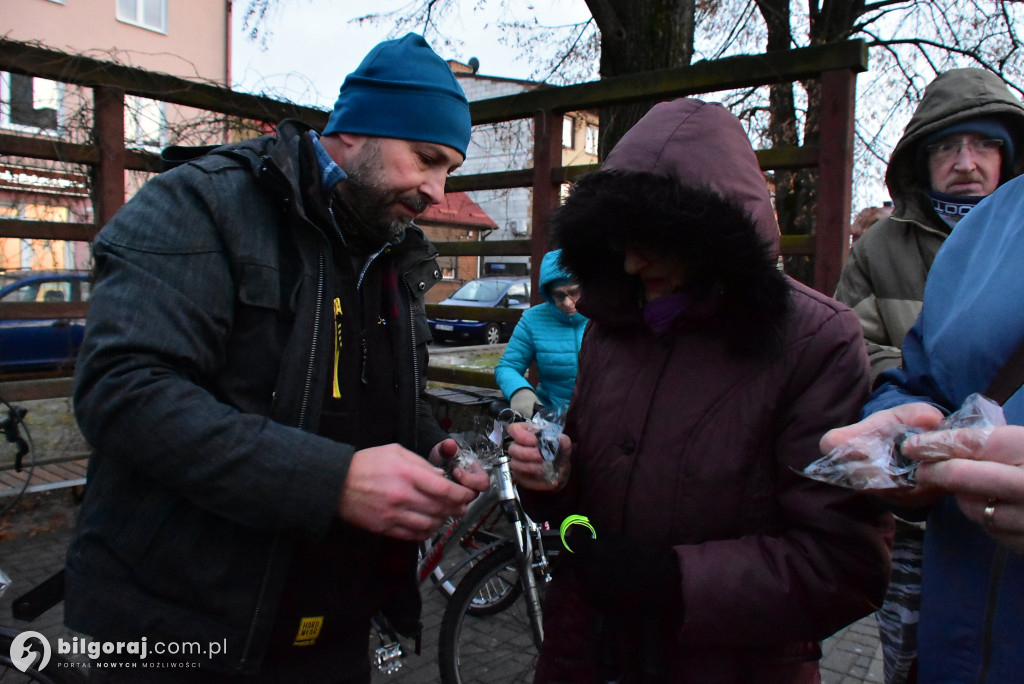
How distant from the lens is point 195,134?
5160 millimetres

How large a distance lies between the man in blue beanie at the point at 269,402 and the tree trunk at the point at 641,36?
3.58 m

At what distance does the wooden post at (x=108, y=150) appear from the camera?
452cm

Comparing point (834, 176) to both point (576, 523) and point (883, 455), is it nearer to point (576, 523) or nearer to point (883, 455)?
point (576, 523)

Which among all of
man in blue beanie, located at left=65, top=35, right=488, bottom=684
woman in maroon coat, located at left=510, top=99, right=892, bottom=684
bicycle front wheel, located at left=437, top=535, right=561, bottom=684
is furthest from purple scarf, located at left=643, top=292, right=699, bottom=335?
bicycle front wheel, located at left=437, top=535, right=561, bottom=684

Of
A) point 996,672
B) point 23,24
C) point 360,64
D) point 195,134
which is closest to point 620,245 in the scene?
point 360,64

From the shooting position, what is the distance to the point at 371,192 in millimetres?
1741

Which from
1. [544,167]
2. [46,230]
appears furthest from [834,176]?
[46,230]

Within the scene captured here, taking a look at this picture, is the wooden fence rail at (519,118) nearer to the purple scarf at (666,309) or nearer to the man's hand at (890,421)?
the purple scarf at (666,309)

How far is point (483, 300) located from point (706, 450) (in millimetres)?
17094

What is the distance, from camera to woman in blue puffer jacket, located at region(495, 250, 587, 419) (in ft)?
14.0

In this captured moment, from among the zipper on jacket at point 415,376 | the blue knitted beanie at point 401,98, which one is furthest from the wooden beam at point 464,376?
the blue knitted beanie at point 401,98

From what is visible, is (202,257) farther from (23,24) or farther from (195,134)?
(23,24)

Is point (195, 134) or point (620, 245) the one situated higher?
point (195, 134)

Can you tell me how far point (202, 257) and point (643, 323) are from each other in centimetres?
97
